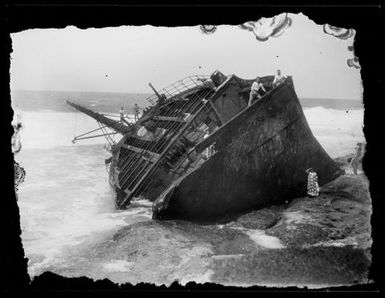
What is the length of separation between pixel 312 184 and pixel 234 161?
2045 mm

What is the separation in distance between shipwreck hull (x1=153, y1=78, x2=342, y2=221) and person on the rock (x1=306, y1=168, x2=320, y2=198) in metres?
0.10

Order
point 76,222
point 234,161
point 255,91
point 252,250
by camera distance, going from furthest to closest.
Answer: point 76,222
point 255,91
point 234,161
point 252,250

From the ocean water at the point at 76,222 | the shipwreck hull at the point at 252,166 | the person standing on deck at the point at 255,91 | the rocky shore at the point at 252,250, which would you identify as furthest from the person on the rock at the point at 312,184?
the person standing on deck at the point at 255,91

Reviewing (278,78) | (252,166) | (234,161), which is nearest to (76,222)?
(234,161)

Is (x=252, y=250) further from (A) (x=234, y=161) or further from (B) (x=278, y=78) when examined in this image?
(B) (x=278, y=78)

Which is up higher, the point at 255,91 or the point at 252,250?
the point at 255,91

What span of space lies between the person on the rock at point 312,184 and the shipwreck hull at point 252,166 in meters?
Result: 0.10

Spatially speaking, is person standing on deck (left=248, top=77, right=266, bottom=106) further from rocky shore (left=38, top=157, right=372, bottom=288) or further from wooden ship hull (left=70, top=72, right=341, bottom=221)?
rocky shore (left=38, top=157, right=372, bottom=288)

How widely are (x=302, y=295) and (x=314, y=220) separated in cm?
259

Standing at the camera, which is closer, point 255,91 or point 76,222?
point 255,91

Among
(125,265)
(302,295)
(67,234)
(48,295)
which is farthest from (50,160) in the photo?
(302,295)

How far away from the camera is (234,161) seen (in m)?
5.62

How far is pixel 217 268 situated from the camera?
3.62m

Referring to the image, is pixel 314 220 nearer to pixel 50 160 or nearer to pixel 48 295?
pixel 48 295
